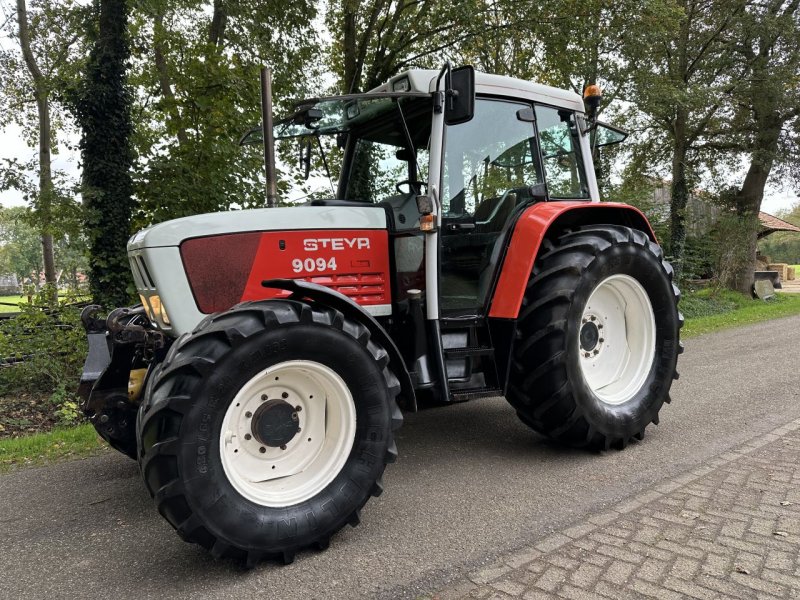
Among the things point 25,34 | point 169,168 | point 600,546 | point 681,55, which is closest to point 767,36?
point 681,55

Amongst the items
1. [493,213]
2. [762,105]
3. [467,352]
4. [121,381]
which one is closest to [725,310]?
[762,105]

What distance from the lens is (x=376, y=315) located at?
356 cm

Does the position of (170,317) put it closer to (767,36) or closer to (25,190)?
(25,190)

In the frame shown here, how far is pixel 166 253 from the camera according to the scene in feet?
9.77

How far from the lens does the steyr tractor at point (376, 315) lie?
2463 millimetres

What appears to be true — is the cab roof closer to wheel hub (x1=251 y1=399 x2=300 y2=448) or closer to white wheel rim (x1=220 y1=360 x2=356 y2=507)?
white wheel rim (x1=220 y1=360 x2=356 y2=507)

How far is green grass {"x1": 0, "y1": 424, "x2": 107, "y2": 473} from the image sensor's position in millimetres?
4277

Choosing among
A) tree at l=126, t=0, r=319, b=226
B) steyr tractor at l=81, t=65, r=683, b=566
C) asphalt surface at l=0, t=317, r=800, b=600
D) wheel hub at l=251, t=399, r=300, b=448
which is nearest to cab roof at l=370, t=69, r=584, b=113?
steyr tractor at l=81, t=65, r=683, b=566

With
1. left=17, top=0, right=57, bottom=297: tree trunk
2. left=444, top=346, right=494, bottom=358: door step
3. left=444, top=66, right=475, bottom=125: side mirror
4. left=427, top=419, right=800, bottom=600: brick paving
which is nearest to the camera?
left=427, top=419, right=800, bottom=600: brick paving

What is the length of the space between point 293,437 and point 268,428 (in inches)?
5.5

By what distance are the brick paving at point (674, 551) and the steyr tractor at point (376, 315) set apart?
2.30 feet

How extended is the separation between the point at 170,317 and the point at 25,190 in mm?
7444

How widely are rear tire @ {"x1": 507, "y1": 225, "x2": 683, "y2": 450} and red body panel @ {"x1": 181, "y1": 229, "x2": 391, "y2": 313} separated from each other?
1010 mm

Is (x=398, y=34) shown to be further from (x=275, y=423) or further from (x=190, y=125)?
(x=275, y=423)
